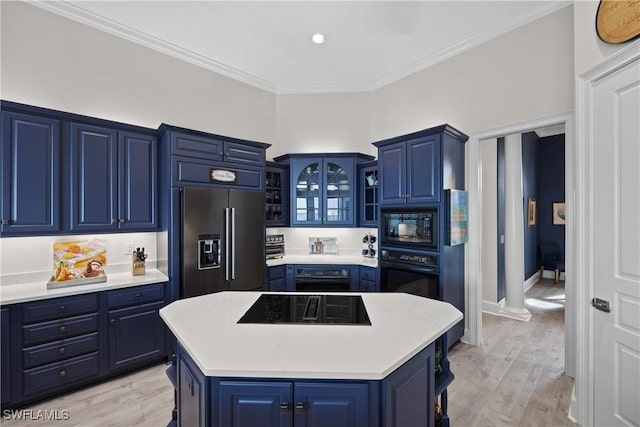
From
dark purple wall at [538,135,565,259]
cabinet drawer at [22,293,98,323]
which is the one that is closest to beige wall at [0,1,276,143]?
cabinet drawer at [22,293,98,323]

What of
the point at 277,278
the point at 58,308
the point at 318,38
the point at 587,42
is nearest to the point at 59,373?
the point at 58,308

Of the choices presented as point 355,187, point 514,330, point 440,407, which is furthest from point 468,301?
point 355,187

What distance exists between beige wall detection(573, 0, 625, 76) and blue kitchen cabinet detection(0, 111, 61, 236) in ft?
13.6

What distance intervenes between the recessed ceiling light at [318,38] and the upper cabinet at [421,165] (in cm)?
137

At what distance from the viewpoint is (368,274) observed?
377 centimetres

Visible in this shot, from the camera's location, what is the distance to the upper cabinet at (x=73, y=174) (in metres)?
2.33

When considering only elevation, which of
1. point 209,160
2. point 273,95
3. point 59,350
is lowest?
point 59,350

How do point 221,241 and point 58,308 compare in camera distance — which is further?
point 221,241

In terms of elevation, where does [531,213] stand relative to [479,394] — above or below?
above

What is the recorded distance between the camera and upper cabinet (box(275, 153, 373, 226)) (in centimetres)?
417

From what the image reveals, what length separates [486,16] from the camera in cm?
300

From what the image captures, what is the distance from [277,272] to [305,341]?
8.63 feet

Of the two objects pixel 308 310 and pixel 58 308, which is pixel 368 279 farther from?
pixel 58 308

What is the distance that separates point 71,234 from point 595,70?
168 inches
